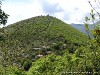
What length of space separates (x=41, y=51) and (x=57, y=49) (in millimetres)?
8865

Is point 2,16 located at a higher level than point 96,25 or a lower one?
higher

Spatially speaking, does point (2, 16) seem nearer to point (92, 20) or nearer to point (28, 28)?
point (92, 20)

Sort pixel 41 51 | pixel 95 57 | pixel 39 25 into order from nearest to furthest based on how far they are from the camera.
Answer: pixel 95 57
pixel 41 51
pixel 39 25

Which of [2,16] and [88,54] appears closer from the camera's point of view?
[2,16]

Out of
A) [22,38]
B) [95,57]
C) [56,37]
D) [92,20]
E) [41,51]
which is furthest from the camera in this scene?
[56,37]

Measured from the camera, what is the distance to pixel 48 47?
15750cm

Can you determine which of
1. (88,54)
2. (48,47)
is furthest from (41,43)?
(88,54)

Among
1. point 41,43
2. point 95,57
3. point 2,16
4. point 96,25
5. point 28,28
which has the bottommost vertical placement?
point 95,57

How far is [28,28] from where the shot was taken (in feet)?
614

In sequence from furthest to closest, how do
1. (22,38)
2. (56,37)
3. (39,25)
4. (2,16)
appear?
(39,25) < (56,37) < (22,38) < (2,16)

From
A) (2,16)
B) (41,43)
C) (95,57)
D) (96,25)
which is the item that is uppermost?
(41,43)

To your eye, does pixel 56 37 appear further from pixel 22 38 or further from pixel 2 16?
pixel 2 16

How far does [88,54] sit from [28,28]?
17287 cm

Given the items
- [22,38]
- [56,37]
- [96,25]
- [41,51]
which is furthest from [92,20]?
[56,37]
